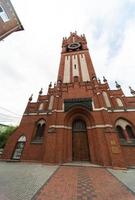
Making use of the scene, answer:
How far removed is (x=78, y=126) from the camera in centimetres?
1329

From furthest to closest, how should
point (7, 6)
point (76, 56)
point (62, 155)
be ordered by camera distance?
point (76, 56) → point (62, 155) → point (7, 6)

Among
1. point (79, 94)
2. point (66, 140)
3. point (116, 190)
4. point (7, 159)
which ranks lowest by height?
point (116, 190)

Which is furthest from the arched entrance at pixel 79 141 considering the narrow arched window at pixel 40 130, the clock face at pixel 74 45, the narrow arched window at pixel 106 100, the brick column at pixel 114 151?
the clock face at pixel 74 45

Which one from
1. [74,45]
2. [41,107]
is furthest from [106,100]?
[74,45]

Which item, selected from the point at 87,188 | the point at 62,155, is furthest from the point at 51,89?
the point at 87,188

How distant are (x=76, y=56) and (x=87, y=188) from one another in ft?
56.6

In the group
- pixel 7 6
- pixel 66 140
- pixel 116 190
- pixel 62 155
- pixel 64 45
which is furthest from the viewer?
pixel 64 45

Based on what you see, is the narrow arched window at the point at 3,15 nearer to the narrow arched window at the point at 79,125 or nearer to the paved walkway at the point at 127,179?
the narrow arched window at the point at 79,125

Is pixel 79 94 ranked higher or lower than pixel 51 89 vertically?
lower

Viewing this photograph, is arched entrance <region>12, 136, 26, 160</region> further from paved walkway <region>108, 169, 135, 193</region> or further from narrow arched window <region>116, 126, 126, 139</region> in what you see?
narrow arched window <region>116, 126, 126, 139</region>

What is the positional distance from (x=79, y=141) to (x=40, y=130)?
186 inches

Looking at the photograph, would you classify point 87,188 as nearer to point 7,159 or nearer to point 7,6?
point 7,159

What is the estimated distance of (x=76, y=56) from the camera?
18750 mm

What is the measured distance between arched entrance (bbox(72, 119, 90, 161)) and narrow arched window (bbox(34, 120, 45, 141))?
11.9 feet
